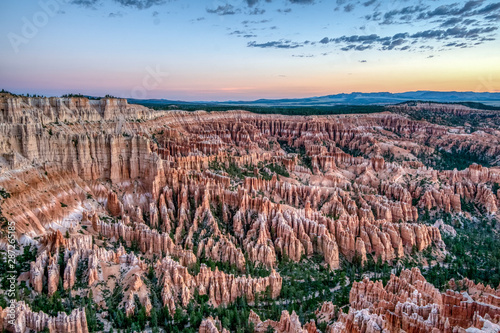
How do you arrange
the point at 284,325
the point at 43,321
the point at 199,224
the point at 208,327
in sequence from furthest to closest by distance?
the point at 199,224 → the point at 284,325 → the point at 208,327 → the point at 43,321

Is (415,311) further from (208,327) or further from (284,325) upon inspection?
(208,327)

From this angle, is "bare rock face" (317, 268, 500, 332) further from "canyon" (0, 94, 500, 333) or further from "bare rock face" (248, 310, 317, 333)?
"bare rock face" (248, 310, 317, 333)

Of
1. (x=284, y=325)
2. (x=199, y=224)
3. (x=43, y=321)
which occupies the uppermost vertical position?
(x=43, y=321)

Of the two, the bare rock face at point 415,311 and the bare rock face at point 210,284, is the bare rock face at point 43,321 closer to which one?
the bare rock face at point 210,284

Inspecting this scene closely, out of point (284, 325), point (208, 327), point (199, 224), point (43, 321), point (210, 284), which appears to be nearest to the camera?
point (43, 321)

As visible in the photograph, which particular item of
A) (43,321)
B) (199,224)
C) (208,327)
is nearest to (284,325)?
(208,327)

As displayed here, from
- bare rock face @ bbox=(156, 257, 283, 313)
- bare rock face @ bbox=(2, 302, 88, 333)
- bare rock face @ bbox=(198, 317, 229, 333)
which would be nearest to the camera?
bare rock face @ bbox=(2, 302, 88, 333)

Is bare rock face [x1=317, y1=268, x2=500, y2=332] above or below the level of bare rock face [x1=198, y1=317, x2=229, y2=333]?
above

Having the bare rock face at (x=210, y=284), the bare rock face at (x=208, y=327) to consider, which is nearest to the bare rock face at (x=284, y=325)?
the bare rock face at (x=208, y=327)

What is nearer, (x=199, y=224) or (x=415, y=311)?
A: (x=415, y=311)

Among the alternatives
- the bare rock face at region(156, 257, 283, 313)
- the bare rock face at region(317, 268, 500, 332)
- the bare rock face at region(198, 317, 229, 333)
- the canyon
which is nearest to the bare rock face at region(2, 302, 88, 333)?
the canyon
